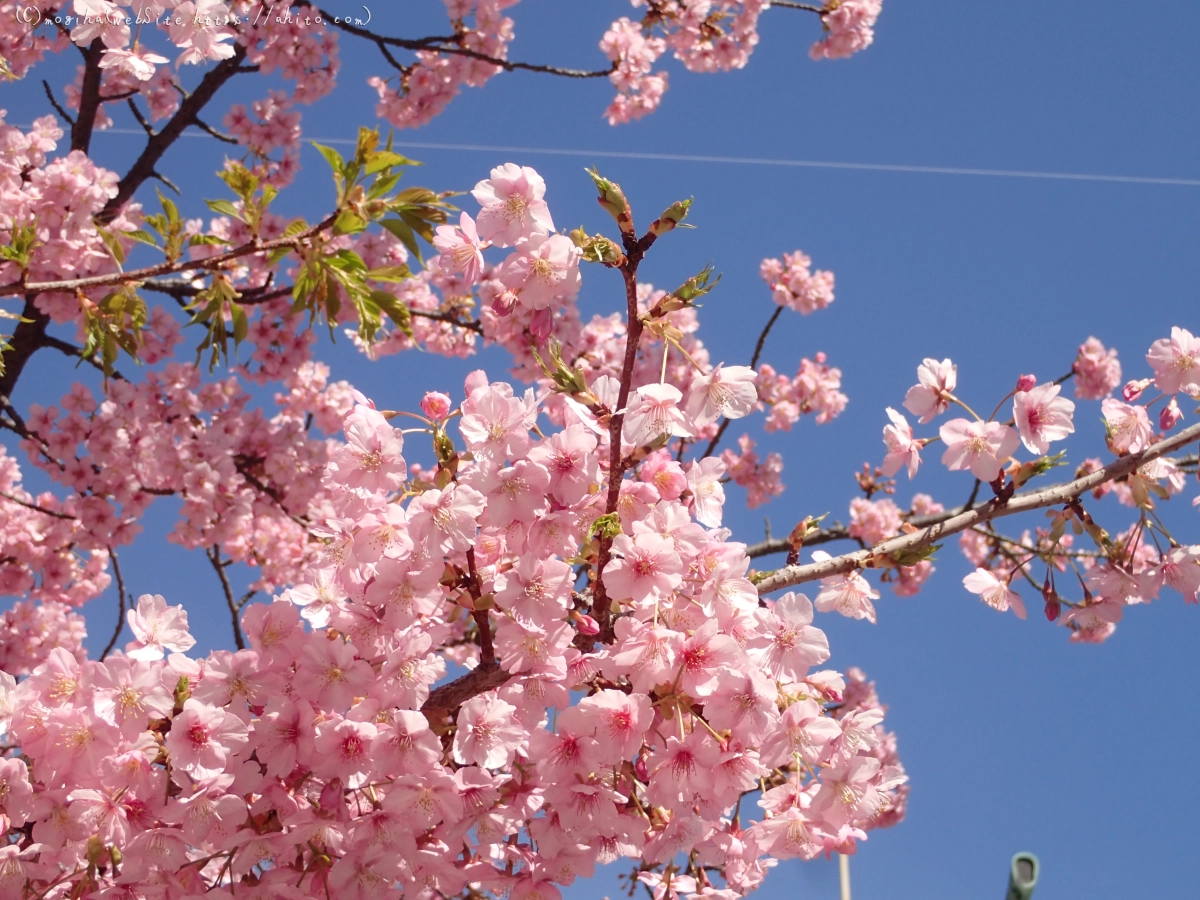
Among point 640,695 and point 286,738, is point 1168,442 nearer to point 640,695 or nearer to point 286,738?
point 640,695

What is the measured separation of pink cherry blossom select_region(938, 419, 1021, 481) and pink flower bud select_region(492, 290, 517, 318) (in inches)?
45.3

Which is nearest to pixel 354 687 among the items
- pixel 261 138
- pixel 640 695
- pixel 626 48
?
pixel 640 695

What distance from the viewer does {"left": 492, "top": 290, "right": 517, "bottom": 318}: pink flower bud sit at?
1.78 meters

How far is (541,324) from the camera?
1.78m

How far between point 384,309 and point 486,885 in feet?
6.90

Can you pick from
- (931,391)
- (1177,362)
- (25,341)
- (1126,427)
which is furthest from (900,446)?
(25,341)

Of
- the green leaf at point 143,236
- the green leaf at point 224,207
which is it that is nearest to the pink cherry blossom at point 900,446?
the green leaf at point 224,207

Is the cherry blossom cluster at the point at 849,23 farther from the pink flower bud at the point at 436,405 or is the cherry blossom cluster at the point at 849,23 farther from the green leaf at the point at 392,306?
the pink flower bud at the point at 436,405

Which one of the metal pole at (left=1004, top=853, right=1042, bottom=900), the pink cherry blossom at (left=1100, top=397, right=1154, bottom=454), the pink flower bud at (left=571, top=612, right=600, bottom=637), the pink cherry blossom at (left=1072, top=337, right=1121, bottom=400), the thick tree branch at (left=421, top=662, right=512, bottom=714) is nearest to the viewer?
the pink flower bud at (left=571, top=612, right=600, bottom=637)

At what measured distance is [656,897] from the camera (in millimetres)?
2490

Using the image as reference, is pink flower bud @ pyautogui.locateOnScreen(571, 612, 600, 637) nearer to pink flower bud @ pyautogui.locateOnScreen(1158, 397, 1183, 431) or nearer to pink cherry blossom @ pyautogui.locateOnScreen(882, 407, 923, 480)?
pink cherry blossom @ pyautogui.locateOnScreen(882, 407, 923, 480)

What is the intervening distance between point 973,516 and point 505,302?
4.11ft

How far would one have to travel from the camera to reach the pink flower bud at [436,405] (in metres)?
1.90

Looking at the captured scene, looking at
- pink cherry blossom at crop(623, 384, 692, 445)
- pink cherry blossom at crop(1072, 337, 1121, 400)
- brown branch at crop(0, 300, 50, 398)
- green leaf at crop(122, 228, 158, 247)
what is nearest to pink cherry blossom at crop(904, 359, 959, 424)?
pink cherry blossom at crop(623, 384, 692, 445)
